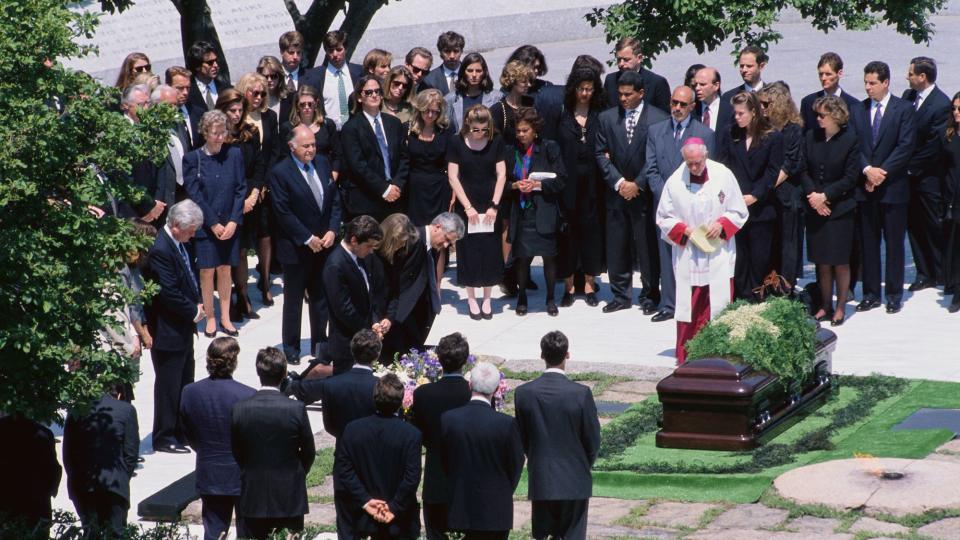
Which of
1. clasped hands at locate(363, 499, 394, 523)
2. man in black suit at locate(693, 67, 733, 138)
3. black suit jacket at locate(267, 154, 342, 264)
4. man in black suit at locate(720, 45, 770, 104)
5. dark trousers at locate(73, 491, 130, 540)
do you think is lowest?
dark trousers at locate(73, 491, 130, 540)

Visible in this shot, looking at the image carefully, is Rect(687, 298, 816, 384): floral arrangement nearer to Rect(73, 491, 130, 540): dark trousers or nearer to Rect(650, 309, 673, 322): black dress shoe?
Rect(650, 309, 673, 322): black dress shoe

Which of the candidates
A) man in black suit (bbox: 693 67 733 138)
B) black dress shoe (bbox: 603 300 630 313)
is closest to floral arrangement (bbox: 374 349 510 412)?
black dress shoe (bbox: 603 300 630 313)

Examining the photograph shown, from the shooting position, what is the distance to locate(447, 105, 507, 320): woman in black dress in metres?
16.1

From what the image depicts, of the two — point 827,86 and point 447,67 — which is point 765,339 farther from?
point 447,67

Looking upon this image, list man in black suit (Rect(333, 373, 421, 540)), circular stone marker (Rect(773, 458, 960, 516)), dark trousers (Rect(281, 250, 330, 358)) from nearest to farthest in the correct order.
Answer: man in black suit (Rect(333, 373, 421, 540)) → circular stone marker (Rect(773, 458, 960, 516)) → dark trousers (Rect(281, 250, 330, 358))

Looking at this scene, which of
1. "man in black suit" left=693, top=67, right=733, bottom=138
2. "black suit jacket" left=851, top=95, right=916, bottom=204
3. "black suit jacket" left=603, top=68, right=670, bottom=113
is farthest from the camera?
"black suit jacket" left=603, top=68, right=670, bottom=113

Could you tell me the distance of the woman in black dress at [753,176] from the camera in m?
Result: 15.4

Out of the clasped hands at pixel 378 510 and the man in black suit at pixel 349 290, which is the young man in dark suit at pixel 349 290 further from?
the clasped hands at pixel 378 510

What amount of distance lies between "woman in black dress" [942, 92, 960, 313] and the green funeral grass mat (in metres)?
2.63

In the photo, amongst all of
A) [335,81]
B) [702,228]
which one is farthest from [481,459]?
[335,81]

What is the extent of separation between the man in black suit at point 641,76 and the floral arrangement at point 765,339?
12.6 ft

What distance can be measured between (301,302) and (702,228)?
11.7 feet

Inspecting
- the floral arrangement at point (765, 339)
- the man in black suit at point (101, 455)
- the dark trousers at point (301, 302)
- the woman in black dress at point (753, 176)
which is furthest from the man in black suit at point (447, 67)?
the man in black suit at point (101, 455)

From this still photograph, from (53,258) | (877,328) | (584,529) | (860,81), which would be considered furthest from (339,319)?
(860,81)
